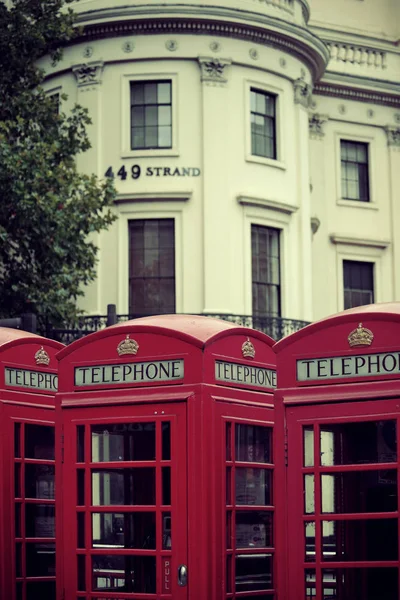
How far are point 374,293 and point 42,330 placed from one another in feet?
42.8

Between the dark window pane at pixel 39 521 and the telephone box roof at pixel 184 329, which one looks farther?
the dark window pane at pixel 39 521

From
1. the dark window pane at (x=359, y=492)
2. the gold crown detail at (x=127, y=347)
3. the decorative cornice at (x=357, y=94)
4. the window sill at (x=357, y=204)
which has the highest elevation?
the decorative cornice at (x=357, y=94)

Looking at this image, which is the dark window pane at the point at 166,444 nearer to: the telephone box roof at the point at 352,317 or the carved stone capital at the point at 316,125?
the telephone box roof at the point at 352,317

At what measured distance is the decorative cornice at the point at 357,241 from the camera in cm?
3425

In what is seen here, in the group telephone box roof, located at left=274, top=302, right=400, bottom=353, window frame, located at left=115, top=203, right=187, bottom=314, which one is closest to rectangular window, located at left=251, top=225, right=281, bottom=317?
window frame, located at left=115, top=203, right=187, bottom=314

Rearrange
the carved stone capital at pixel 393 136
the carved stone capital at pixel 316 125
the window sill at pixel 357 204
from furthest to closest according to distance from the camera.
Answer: the carved stone capital at pixel 393 136 < the window sill at pixel 357 204 < the carved stone capital at pixel 316 125

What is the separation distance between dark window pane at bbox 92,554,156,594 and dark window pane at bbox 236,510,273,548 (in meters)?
0.70

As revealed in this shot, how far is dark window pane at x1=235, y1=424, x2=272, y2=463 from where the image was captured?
10.0 m

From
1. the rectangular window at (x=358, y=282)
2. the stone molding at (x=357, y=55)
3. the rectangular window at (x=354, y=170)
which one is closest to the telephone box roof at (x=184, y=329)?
the rectangular window at (x=358, y=282)

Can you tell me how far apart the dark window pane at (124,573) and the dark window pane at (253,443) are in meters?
1.05

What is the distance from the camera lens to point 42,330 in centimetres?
2398

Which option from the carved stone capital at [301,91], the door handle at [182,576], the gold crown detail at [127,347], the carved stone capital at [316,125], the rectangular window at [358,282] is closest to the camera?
the door handle at [182,576]

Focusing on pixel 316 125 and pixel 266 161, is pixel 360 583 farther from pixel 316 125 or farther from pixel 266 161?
pixel 316 125

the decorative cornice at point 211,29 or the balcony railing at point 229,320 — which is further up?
the decorative cornice at point 211,29
